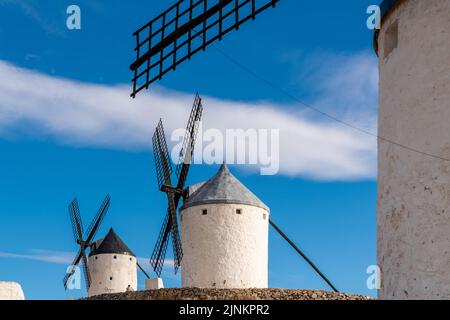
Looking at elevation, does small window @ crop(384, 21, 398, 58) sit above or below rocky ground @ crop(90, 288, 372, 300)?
above

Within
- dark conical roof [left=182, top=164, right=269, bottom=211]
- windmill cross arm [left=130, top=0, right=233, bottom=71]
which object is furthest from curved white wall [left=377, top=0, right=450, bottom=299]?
dark conical roof [left=182, top=164, right=269, bottom=211]

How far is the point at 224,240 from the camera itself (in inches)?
662

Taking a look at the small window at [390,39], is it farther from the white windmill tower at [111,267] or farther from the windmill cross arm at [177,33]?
the white windmill tower at [111,267]

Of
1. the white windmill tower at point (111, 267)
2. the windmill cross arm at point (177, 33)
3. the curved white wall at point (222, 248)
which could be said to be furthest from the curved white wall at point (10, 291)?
the white windmill tower at point (111, 267)

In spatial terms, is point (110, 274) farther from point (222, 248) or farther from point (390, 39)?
point (390, 39)

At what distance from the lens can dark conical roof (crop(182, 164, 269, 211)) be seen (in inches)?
682

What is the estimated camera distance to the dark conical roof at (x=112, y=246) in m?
26.8

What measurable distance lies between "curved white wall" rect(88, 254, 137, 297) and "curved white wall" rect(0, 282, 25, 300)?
15610 mm

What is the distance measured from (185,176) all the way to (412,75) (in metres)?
13.3

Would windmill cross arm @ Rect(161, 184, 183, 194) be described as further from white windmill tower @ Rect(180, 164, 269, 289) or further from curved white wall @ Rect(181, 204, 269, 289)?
curved white wall @ Rect(181, 204, 269, 289)
